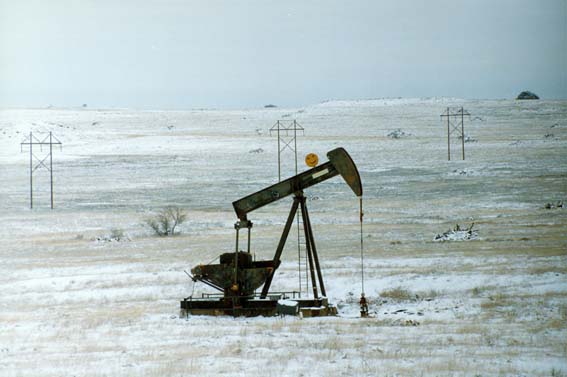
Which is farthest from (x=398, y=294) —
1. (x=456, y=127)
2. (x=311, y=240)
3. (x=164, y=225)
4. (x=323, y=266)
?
(x=456, y=127)

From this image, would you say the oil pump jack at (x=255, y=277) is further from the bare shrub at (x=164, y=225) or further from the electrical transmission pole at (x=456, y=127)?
the electrical transmission pole at (x=456, y=127)

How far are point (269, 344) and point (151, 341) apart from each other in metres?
1.81

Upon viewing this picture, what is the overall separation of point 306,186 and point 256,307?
2.24 metres

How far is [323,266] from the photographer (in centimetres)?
1883

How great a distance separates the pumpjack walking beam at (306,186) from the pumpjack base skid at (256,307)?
209mm

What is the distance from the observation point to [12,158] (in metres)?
59.6

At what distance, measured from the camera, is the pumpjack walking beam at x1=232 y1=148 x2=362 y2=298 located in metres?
13.2

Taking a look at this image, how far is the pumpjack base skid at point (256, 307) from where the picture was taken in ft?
44.0

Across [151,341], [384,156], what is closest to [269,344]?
[151,341]

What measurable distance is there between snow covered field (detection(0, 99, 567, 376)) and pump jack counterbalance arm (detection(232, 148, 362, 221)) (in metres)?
2.09

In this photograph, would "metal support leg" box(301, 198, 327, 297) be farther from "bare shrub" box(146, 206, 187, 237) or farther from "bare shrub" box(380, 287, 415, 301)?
"bare shrub" box(146, 206, 187, 237)

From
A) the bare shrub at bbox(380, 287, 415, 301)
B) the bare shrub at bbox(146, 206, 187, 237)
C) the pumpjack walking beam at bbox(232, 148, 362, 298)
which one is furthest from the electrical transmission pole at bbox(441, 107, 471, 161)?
the pumpjack walking beam at bbox(232, 148, 362, 298)

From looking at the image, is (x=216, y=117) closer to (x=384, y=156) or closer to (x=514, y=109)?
(x=514, y=109)

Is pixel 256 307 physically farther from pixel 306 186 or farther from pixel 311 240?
pixel 306 186
